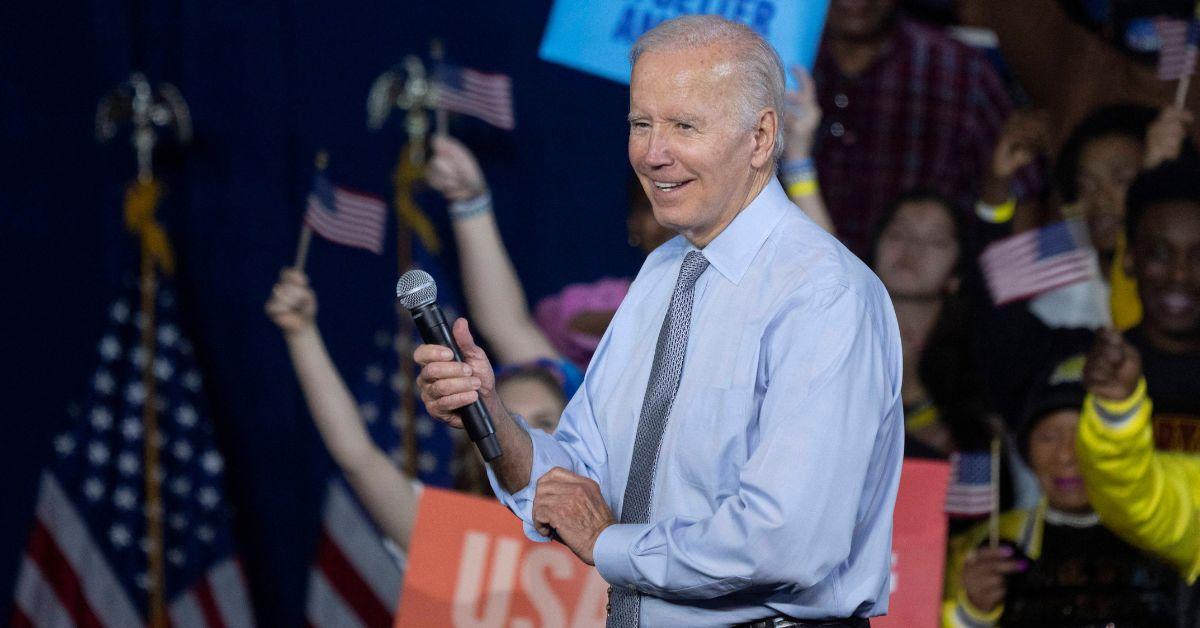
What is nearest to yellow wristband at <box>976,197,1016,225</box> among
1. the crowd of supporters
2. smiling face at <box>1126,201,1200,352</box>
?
the crowd of supporters

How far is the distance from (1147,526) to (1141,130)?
947 millimetres

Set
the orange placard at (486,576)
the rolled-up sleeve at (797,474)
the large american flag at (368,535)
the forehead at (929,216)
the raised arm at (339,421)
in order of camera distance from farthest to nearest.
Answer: the large american flag at (368,535) → the raised arm at (339,421) → the forehead at (929,216) → the orange placard at (486,576) → the rolled-up sleeve at (797,474)

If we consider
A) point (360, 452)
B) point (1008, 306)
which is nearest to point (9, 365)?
point (360, 452)

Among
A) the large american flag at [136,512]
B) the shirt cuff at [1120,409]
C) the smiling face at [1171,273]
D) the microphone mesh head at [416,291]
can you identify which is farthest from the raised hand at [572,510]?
the large american flag at [136,512]

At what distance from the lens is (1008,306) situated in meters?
3.38

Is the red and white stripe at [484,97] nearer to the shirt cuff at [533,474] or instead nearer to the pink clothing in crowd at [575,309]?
the pink clothing in crowd at [575,309]

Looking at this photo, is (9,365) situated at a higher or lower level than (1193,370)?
lower

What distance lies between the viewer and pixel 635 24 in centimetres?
332

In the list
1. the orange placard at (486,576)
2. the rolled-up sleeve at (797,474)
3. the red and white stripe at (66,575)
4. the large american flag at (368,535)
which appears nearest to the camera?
the rolled-up sleeve at (797,474)

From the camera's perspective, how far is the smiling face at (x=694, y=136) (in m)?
→ 1.58

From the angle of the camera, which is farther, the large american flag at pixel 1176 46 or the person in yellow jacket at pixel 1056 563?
the large american flag at pixel 1176 46

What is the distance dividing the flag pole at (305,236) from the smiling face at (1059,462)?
6.25ft

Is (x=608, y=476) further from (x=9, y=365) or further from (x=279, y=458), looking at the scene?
(x=9, y=365)

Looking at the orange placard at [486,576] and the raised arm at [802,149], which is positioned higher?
the raised arm at [802,149]
